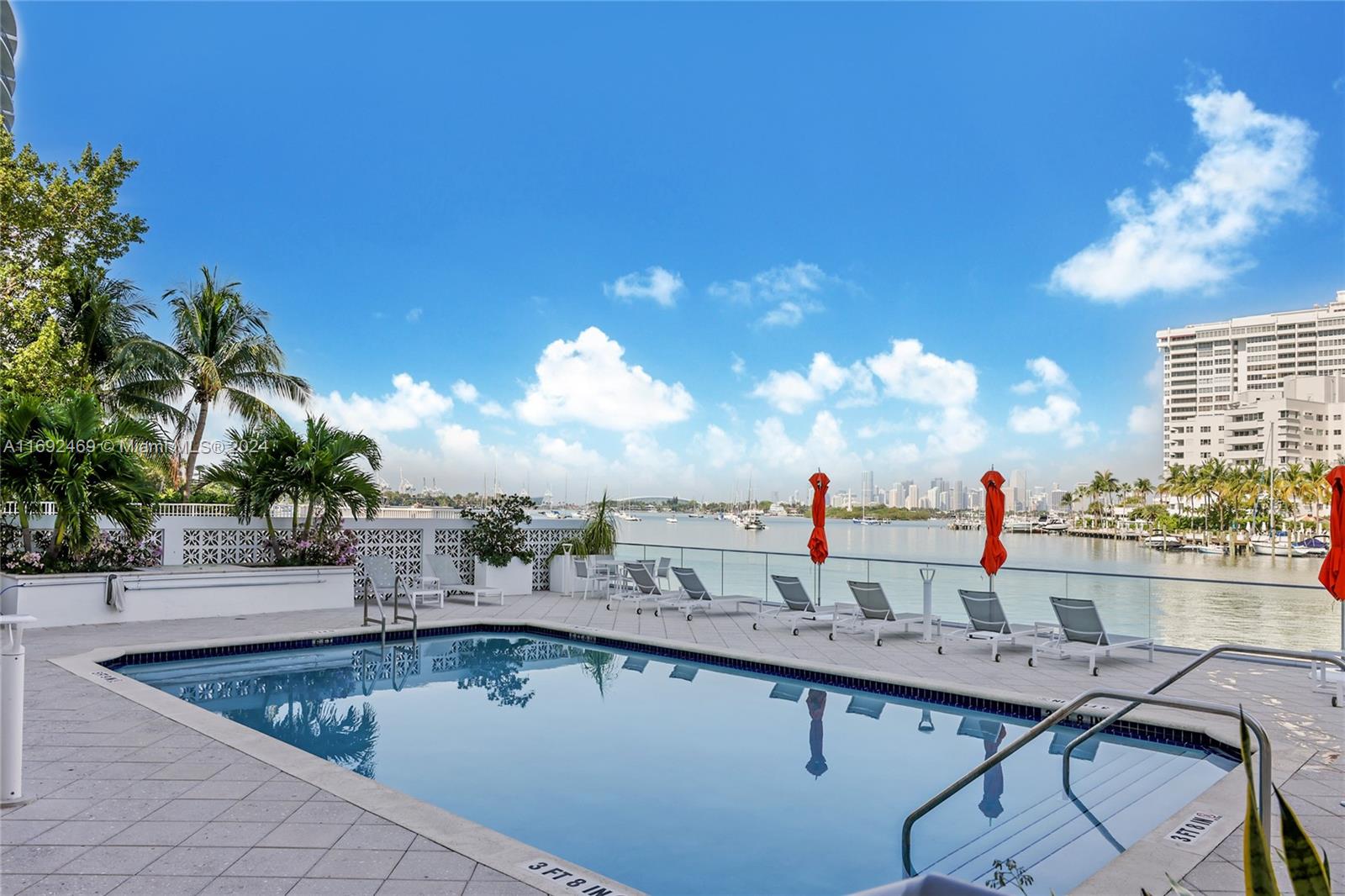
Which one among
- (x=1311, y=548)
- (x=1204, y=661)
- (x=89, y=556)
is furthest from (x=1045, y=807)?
(x=1311, y=548)

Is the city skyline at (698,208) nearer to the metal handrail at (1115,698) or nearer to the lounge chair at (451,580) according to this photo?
the lounge chair at (451,580)

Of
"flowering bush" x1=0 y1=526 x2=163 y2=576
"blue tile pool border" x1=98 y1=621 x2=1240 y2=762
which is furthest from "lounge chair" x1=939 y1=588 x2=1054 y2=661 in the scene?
"flowering bush" x1=0 y1=526 x2=163 y2=576

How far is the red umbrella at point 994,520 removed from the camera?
10.3 meters

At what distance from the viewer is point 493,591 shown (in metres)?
14.3

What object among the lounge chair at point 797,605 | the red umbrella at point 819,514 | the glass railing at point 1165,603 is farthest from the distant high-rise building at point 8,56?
the glass railing at point 1165,603

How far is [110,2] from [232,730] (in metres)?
21.5

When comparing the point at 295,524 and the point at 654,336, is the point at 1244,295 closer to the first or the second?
the point at 654,336

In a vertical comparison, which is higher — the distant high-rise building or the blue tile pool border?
the distant high-rise building

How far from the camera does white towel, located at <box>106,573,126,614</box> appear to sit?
35.9 ft

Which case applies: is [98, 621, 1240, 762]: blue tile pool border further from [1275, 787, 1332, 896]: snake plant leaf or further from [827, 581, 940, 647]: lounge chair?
[1275, 787, 1332, 896]: snake plant leaf

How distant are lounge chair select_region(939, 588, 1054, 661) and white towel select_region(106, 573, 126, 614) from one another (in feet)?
32.4

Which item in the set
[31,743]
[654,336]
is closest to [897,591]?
[31,743]

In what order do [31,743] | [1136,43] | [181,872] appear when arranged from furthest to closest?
[1136,43], [31,743], [181,872]

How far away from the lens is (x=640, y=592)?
14172 millimetres
